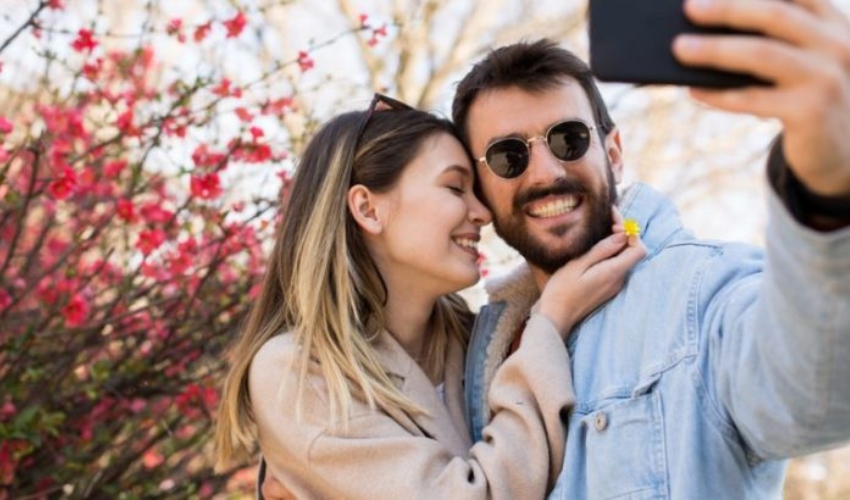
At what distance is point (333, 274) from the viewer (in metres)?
2.97

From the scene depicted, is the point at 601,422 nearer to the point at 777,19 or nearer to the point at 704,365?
the point at 704,365

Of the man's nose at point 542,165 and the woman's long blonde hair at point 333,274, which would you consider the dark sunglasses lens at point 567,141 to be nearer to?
the man's nose at point 542,165

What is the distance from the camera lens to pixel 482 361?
287cm

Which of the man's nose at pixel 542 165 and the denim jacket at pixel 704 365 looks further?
the man's nose at pixel 542 165

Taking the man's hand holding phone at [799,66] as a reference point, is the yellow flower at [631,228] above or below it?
below

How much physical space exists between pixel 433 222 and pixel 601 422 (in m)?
0.89

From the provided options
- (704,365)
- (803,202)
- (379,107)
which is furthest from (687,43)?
(379,107)

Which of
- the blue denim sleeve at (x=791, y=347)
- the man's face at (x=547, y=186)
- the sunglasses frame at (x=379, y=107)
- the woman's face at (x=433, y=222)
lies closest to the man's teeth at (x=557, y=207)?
the man's face at (x=547, y=186)

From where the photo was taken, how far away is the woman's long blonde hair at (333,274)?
2805mm

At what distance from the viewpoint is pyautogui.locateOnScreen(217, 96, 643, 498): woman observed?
8.03ft

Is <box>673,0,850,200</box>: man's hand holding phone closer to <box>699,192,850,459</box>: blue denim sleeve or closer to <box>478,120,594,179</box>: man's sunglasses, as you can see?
<box>699,192,850,459</box>: blue denim sleeve

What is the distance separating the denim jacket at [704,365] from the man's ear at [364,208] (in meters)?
0.42

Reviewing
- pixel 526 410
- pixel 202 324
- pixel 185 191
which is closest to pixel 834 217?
pixel 526 410

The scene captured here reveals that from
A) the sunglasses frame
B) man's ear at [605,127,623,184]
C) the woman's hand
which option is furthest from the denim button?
the sunglasses frame
